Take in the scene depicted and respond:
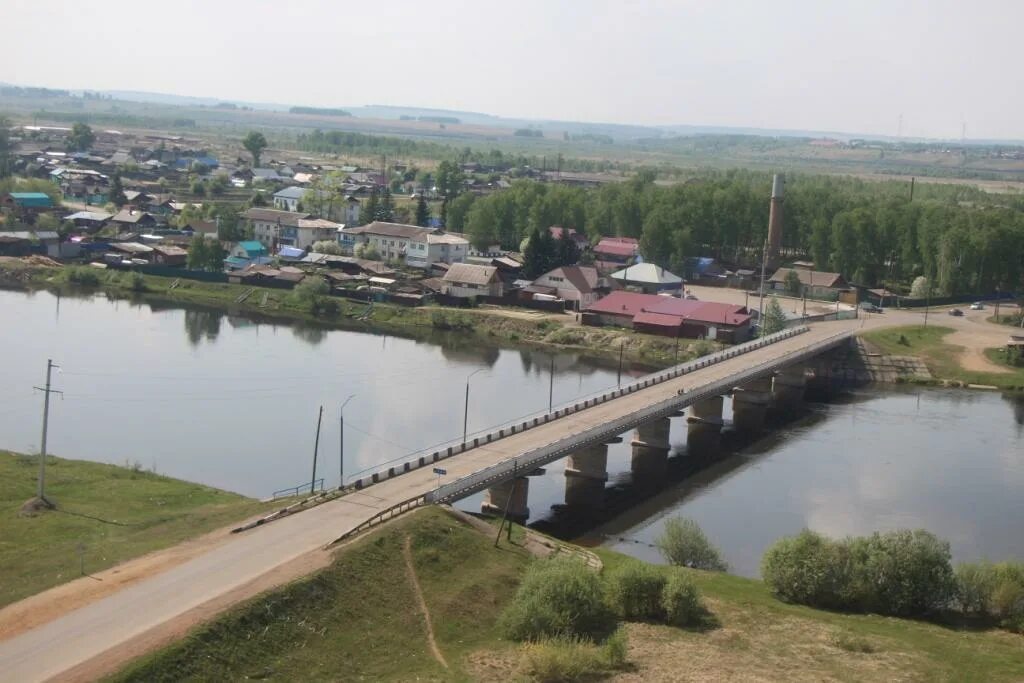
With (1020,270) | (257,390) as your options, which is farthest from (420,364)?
(1020,270)

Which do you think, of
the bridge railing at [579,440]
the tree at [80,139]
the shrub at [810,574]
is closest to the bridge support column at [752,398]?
the bridge railing at [579,440]

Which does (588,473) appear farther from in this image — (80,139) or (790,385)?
(80,139)

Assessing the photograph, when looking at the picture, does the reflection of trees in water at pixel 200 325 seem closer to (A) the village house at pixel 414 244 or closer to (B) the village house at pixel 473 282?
(B) the village house at pixel 473 282

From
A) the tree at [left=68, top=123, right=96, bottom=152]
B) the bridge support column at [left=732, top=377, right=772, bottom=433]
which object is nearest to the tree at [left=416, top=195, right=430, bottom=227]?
the bridge support column at [left=732, top=377, right=772, bottom=433]

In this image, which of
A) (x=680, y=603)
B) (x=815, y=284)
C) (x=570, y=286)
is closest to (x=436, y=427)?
(x=680, y=603)

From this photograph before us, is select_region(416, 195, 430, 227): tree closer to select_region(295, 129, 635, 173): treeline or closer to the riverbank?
the riverbank

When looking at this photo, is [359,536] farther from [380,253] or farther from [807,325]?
[380,253]
